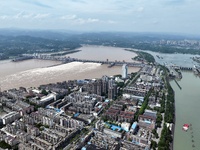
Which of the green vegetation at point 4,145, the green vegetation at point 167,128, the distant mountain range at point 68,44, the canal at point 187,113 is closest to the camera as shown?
the green vegetation at point 4,145

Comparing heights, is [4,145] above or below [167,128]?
below

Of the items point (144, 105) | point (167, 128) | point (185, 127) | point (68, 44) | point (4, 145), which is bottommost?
point (4, 145)

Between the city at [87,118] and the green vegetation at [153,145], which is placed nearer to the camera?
the green vegetation at [153,145]

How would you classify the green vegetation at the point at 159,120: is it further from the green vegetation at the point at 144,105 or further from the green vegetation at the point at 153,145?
the green vegetation at the point at 153,145

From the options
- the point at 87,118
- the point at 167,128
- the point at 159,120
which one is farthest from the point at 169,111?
the point at 87,118

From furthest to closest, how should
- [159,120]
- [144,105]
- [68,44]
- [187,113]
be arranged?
[68,44]
[144,105]
[187,113]
[159,120]

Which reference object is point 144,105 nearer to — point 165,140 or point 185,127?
point 185,127

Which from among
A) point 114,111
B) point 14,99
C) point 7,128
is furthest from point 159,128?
point 14,99

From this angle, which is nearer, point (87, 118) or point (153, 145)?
point (153, 145)

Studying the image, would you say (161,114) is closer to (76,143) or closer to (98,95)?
(98,95)

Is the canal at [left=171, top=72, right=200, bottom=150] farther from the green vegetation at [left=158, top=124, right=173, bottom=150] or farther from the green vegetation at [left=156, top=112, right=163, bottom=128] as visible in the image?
→ the green vegetation at [left=156, top=112, right=163, bottom=128]

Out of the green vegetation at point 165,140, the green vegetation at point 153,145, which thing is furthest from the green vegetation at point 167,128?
the green vegetation at point 153,145
